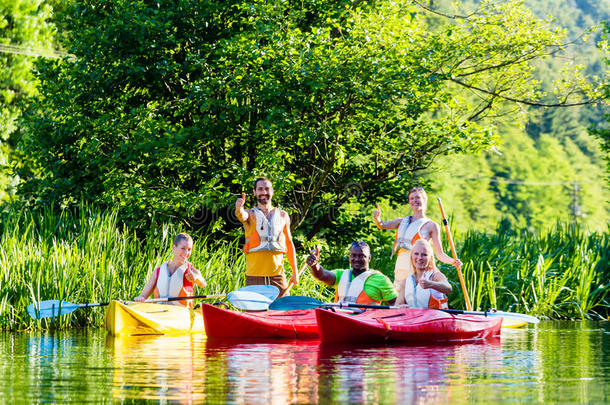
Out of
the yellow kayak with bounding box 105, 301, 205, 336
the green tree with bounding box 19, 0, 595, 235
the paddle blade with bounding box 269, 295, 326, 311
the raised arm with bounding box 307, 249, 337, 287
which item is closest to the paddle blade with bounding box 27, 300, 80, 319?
the yellow kayak with bounding box 105, 301, 205, 336

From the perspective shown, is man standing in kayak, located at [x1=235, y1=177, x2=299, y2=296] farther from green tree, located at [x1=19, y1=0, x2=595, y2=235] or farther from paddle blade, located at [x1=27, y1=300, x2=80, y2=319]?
green tree, located at [x1=19, y1=0, x2=595, y2=235]

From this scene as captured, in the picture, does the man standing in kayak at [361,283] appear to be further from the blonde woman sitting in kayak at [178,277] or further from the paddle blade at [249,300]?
the blonde woman sitting in kayak at [178,277]

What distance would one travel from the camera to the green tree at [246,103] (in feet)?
42.5

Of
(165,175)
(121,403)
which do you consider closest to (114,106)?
(165,175)

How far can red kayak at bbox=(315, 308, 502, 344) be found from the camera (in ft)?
27.5

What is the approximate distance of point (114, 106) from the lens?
14.0 meters

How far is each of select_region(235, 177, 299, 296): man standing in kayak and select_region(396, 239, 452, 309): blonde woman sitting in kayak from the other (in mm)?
1194

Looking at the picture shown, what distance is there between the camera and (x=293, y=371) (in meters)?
6.36

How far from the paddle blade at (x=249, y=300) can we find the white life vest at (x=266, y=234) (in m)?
0.53

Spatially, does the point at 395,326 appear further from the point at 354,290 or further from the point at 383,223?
the point at 383,223

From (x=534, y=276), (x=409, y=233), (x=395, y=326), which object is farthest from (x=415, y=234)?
(x=534, y=276)

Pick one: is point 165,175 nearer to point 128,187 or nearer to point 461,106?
point 128,187

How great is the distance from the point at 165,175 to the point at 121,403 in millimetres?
9122

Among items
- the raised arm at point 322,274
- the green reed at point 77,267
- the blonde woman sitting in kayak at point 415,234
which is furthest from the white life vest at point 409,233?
the green reed at point 77,267
